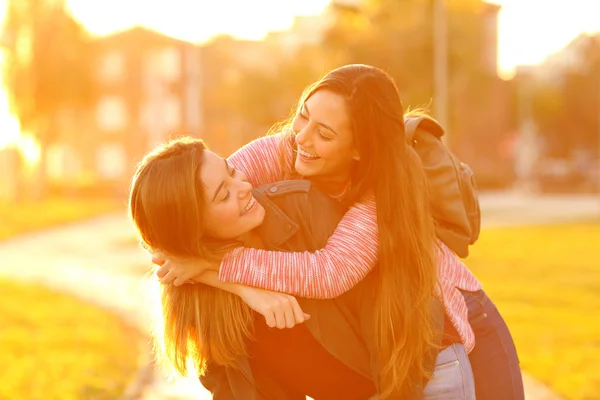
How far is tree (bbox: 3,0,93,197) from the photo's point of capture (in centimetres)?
4722

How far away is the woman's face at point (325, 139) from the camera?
313 centimetres

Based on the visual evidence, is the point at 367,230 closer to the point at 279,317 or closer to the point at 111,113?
the point at 279,317

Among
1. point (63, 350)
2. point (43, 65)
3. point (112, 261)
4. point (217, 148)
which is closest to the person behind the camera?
point (63, 350)

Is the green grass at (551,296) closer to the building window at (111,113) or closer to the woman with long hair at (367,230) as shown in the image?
the woman with long hair at (367,230)

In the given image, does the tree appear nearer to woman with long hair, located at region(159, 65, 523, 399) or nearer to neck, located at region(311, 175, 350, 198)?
neck, located at region(311, 175, 350, 198)

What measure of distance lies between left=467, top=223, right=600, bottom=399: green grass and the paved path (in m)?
0.73

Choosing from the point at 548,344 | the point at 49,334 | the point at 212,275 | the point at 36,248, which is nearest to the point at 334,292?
the point at 212,275

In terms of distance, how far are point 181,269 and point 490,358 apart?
1.24 metres

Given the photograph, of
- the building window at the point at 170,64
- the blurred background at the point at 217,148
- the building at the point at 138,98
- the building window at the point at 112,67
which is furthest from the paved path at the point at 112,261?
the building window at the point at 112,67

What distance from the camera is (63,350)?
975cm

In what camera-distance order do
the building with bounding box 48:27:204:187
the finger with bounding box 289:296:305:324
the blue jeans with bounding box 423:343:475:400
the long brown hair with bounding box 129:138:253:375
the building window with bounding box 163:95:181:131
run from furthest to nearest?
the building window with bounding box 163:95:181:131
the building with bounding box 48:27:204:187
the blue jeans with bounding box 423:343:475:400
the finger with bounding box 289:296:305:324
the long brown hair with bounding box 129:138:253:375

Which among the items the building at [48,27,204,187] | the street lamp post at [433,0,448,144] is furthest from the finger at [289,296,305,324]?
the building at [48,27,204,187]

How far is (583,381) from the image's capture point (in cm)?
774

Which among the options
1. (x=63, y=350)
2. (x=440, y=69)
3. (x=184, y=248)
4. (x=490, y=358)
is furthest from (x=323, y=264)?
(x=440, y=69)
